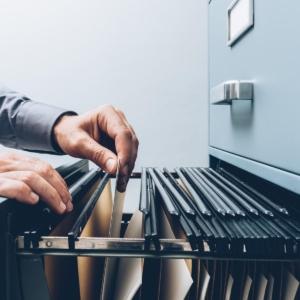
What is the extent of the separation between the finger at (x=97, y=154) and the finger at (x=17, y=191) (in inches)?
4.7

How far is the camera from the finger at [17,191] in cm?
33

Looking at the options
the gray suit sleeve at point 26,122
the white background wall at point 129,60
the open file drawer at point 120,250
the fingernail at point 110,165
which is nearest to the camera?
the open file drawer at point 120,250

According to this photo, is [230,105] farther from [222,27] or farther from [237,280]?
[237,280]

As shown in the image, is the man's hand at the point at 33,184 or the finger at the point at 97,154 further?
the finger at the point at 97,154

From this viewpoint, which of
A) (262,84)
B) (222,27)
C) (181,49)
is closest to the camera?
(262,84)

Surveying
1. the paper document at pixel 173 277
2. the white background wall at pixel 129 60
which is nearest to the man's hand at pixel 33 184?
the paper document at pixel 173 277

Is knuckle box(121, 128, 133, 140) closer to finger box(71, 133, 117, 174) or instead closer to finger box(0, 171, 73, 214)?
finger box(71, 133, 117, 174)

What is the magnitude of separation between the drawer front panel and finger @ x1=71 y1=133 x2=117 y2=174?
20 centimetres

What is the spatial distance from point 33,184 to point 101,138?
8.7 inches

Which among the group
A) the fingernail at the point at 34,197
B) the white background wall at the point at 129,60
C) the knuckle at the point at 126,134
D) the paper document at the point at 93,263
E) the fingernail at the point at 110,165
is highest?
the white background wall at the point at 129,60

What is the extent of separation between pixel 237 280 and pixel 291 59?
24cm

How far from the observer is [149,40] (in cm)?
104

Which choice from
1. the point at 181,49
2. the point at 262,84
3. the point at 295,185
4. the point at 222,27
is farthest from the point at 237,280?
the point at 181,49

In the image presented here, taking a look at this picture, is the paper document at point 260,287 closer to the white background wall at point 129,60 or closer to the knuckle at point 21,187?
the knuckle at point 21,187
